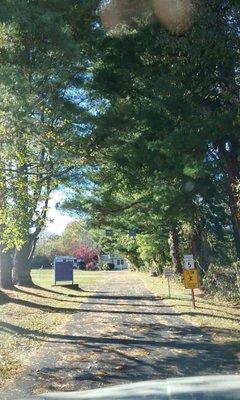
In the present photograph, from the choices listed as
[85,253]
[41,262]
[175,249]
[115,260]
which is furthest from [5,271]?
[115,260]

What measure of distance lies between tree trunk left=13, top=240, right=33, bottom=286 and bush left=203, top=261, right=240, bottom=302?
33.5 ft

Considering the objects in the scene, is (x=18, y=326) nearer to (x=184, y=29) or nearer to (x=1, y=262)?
(x=184, y=29)

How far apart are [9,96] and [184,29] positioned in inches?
193

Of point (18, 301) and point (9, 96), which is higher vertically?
point (9, 96)

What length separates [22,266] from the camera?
98.1ft

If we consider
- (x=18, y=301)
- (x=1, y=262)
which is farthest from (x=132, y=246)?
(x=18, y=301)

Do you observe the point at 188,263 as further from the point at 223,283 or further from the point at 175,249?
the point at 175,249

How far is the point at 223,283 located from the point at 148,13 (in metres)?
13.0

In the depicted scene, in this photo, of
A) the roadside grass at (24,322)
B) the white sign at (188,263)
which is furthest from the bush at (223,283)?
the roadside grass at (24,322)

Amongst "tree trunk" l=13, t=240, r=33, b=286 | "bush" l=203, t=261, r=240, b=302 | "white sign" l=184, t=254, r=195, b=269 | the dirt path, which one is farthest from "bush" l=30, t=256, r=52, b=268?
the dirt path

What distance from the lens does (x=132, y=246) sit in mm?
65375

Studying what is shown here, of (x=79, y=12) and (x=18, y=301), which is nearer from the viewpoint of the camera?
(x=79, y=12)

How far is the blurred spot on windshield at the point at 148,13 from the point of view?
13383 millimetres

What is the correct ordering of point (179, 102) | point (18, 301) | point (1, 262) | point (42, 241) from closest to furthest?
point (179, 102) → point (18, 301) → point (1, 262) → point (42, 241)
